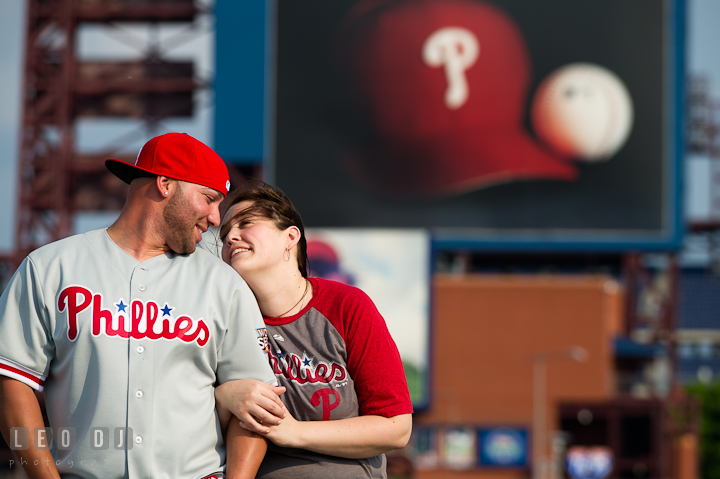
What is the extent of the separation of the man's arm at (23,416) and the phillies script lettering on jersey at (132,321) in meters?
0.25

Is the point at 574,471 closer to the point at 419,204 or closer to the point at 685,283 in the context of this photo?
the point at 419,204

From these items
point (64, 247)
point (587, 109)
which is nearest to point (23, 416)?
point (64, 247)

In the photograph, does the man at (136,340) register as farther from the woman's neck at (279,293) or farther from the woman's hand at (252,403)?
the woman's neck at (279,293)

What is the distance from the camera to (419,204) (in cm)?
3372

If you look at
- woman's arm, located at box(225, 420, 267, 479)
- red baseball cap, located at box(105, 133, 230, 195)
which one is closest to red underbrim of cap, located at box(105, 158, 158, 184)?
red baseball cap, located at box(105, 133, 230, 195)

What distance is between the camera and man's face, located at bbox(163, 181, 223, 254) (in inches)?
118

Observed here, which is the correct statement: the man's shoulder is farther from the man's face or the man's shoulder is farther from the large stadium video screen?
the large stadium video screen

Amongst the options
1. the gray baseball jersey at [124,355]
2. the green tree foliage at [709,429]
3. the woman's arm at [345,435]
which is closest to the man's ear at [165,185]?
the gray baseball jersey at [124,355]

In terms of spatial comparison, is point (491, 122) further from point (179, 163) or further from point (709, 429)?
point (179, 163)

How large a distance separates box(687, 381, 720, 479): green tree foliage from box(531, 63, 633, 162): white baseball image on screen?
23.1 m

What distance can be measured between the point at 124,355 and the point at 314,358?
0.71 m

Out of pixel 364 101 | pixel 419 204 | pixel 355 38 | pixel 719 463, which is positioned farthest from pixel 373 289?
pixel 719 463

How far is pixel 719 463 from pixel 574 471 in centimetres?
2040

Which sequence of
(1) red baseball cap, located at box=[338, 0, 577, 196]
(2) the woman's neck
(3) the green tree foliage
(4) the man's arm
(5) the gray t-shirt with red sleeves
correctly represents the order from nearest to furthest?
(4) the man's arm → (5) the gray t-shirt with red sleeves → (2) the woman's neck → (1) red baseball cap, located at box=[338, 0, 577, 196] → (3) the green tree foliage
